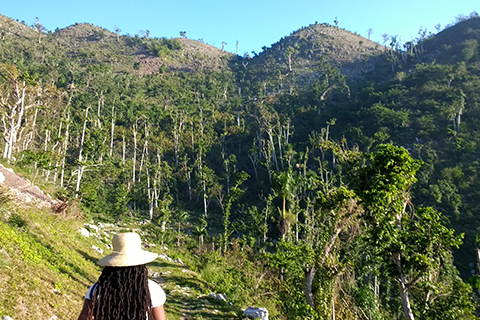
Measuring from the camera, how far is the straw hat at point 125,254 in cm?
242

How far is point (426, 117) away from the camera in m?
39.1

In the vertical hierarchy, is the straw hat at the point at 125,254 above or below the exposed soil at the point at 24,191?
above

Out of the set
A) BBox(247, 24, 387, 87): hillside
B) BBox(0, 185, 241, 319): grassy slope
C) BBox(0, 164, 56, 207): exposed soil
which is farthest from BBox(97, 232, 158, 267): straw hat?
BBox(247, 24, 387, 87): hillside

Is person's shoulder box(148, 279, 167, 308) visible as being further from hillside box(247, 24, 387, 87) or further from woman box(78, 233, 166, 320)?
hillside box(247, 24, 387, 87)

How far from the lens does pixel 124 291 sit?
236 cm

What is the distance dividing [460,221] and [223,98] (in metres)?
48.2

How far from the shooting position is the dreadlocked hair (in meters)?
2.32

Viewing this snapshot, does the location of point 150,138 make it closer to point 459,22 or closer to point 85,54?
point 85,54

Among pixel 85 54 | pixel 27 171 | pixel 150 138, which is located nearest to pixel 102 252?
pixel 27 171

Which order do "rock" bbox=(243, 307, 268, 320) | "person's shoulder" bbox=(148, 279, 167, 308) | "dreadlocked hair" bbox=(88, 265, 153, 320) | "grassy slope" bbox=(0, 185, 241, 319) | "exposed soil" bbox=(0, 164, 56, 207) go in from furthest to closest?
"exposed soil" bbox=(0, 164, 56, 207), "rock" bbox=(243, 307, 268, 320), "grassy slope" bbox=(0, 185, 241, 319), "person's shoulder" bbox=(148, 279, 167, 308), "dreadlocked hair" bbox=(88, 265, 153, 320)

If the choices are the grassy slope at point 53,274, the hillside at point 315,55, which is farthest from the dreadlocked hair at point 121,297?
the hillside at point 315,55

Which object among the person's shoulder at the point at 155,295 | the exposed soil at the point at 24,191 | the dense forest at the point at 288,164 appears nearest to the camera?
the person's shoulder at the point at 155,295

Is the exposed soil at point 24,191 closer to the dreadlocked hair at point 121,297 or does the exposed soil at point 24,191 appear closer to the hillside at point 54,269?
the hillside at point 54,269

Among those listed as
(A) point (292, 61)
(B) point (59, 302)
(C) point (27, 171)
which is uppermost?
(A) point (292, 61)
